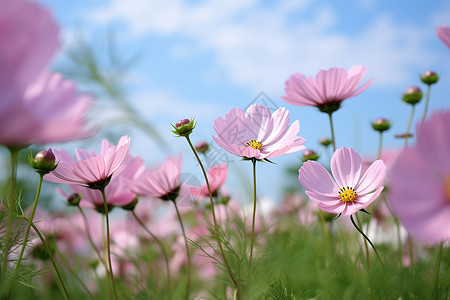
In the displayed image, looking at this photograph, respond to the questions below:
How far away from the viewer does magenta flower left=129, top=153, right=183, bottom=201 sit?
541mm

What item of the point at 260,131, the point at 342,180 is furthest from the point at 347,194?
the point at 260,131

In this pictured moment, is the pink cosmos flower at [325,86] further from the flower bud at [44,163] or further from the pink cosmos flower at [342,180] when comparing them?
the flower bud at [44,163]

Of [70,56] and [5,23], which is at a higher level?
[70,56]

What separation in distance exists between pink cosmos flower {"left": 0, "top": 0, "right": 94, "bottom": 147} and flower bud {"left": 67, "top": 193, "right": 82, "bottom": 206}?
0.35 metres

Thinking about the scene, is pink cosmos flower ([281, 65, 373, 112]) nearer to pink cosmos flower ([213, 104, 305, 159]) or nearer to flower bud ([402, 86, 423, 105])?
pink cosmos flower ([213, 104, 305, 159])

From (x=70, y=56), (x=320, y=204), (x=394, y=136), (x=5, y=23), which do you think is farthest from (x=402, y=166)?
(x=70, y=56)

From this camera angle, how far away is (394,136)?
0.68m

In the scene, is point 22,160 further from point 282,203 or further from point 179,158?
point 179,158

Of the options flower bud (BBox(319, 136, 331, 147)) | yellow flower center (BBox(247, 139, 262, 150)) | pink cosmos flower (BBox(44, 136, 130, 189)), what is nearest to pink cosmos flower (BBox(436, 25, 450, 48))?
yellow flower center (BBox(247, 139, 262, 150))

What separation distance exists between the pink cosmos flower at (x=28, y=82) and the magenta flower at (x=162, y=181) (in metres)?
0.29

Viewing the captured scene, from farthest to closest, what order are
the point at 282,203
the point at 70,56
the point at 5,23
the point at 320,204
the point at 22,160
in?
the point at 22,160, the point at 282,203, the point at 70,56, the point at 320,204, the point at 5,23

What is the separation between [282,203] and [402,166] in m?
1.19

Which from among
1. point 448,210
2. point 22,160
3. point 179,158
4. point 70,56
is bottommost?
point 448,210

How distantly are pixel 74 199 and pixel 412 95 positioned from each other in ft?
2.01
